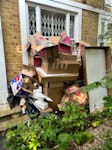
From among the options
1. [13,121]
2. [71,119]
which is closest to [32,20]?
[13,121]

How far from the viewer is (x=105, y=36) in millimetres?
6027

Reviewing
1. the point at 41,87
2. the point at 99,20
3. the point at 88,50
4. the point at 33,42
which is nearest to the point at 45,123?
the point at 41,87

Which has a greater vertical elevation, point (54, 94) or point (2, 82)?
point (2, 82)

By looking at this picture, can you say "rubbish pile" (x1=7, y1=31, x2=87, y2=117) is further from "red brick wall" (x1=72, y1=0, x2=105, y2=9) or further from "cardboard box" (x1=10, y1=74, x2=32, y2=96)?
"red brick wall" (x1=72, y1=0, x2=105, y2=9)

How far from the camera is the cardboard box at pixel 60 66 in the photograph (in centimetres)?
369

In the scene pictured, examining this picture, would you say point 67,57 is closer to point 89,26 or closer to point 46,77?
point 46,77

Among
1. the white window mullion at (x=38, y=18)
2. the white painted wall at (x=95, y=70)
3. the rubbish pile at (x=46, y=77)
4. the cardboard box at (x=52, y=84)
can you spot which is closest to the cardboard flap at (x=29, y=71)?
the rubbish pile at (x=46, y=77)

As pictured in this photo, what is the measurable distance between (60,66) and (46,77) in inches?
19.4

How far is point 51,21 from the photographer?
4.76 m

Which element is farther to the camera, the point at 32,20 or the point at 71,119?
the point at 32,20

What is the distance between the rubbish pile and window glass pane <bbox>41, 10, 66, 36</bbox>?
2.51 feet

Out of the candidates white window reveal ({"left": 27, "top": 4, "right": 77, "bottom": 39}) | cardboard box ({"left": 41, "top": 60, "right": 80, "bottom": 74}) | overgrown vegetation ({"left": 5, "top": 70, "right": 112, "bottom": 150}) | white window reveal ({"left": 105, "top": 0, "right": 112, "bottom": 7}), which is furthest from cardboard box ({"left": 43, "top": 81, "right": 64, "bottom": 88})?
white window reveal ({"left": 105, "top": 0, "right": 112, "bottom": 7})

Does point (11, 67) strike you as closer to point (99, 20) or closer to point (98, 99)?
point (98, 99)

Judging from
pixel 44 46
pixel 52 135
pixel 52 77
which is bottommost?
pixel 52 135
